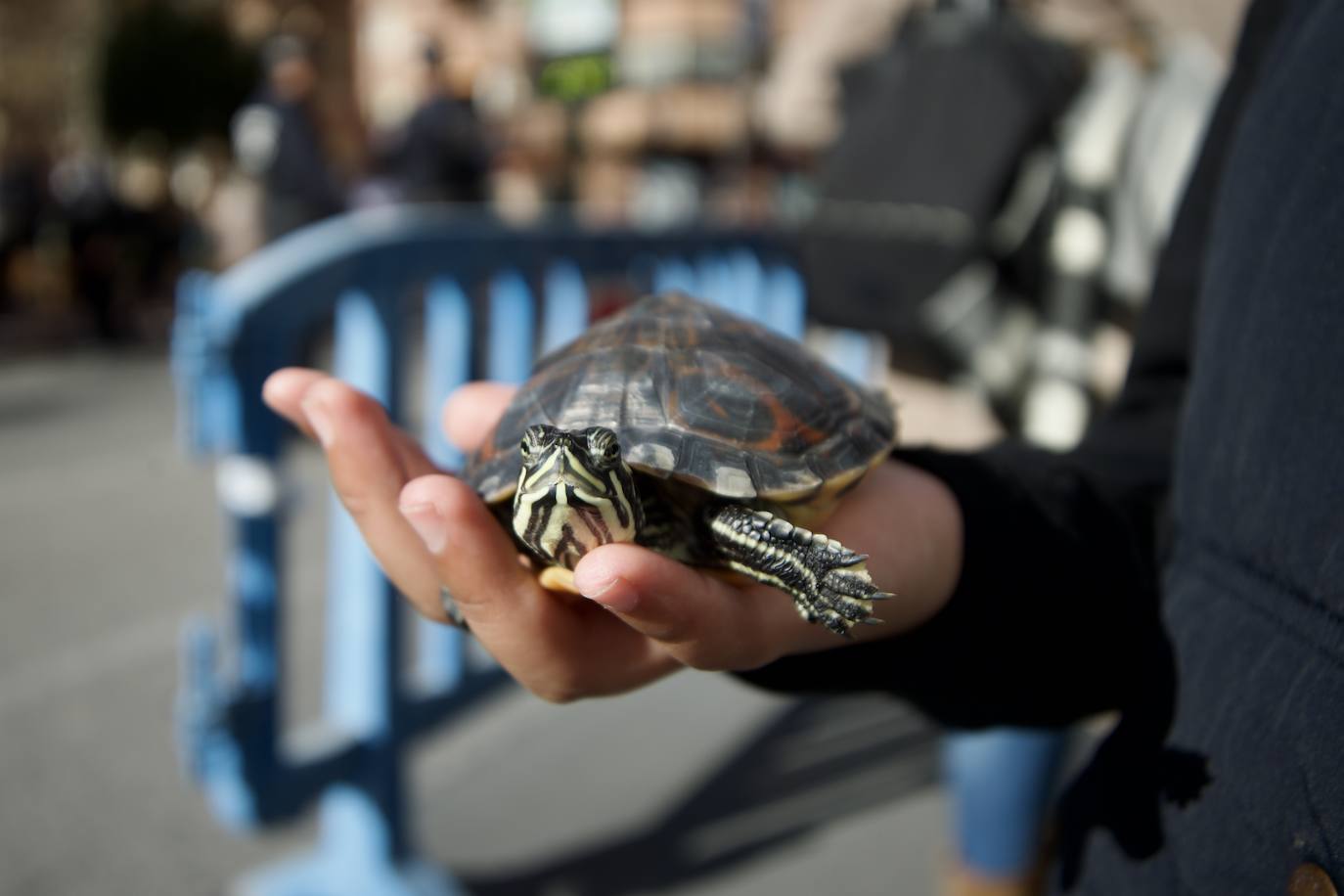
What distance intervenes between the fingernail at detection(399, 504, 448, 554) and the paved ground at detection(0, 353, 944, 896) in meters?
2.05

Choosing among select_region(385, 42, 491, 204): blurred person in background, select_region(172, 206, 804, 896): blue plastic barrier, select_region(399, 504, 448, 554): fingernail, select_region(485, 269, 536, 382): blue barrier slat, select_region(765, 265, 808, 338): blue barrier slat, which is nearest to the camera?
select_region(399, 504, 448, 554): fingernail

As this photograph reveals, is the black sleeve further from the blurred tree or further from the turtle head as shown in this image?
the blurred tree

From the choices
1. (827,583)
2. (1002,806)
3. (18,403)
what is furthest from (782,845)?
(18,403)

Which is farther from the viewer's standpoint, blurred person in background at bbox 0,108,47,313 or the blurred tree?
the blurred tree

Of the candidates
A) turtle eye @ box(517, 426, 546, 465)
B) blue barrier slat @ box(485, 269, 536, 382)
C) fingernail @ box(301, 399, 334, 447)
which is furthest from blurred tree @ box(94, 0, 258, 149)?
turtle eye @ box(517, 426, 546, 465)

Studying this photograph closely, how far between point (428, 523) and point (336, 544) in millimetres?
2232

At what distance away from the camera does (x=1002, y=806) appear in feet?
9.12

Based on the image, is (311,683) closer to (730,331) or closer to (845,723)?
(845,723)

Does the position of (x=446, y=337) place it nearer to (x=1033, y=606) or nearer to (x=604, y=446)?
(x=604, y=446)

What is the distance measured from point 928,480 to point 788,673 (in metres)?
0.38

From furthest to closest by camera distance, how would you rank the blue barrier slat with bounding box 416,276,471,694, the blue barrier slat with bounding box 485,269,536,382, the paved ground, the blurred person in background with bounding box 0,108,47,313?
the blurred person in background with bounding box 0,108,47,313
the blue barrier slat with bounding box 485,269,536,382
the blue barrier slat with bounding box 416,276,471,694
the paved ground

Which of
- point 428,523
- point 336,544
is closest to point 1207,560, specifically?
point 428,523

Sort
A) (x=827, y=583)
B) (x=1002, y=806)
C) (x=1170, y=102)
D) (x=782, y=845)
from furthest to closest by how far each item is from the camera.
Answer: (x=782, y=845) < (x=1002, y=806) < (x=1170, y=102) < (x=827, y=583)

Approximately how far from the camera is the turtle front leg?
4.06ft
